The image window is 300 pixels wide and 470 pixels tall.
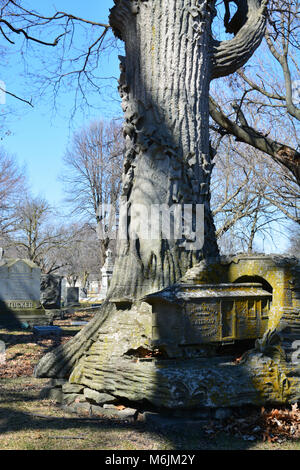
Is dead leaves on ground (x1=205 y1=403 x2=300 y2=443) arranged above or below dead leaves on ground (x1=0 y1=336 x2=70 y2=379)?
above

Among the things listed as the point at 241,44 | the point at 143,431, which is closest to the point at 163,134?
the point at 241,44

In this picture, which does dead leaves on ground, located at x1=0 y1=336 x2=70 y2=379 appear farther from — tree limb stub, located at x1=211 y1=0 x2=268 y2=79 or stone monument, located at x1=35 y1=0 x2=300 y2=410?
tree limb stub, located at x1=211 y1=0 x2=268 y2=79

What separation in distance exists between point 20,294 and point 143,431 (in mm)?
12759

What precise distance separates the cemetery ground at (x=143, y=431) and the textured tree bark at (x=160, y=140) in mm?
1162

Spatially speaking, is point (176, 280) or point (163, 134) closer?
point (176, 280)

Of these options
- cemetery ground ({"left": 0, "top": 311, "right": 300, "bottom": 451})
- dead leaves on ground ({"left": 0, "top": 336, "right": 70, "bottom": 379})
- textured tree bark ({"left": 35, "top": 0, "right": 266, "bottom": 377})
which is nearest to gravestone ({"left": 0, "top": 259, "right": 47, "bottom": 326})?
dead leaves on ground ({"left": 0, "top": 336, "right": 70, "bottom": 379})

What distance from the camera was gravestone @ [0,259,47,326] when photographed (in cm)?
1552

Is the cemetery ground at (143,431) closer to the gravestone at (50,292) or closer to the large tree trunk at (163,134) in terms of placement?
the large tree trunk at (163,134)

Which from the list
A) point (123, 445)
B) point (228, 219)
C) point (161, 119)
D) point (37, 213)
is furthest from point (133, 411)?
point (37, 213)

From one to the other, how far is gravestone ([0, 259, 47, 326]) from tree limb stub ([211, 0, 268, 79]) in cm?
1122

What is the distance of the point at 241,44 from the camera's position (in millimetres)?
7055

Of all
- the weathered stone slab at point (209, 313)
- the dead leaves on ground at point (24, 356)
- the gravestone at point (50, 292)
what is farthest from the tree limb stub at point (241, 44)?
the gravestone at point (50, 292)

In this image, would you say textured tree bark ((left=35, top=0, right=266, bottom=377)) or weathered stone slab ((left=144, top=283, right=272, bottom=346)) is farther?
textured tree bark ((left=35, top=0, right=266, bottom=377))

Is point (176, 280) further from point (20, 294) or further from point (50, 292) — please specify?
point (50, 292)
